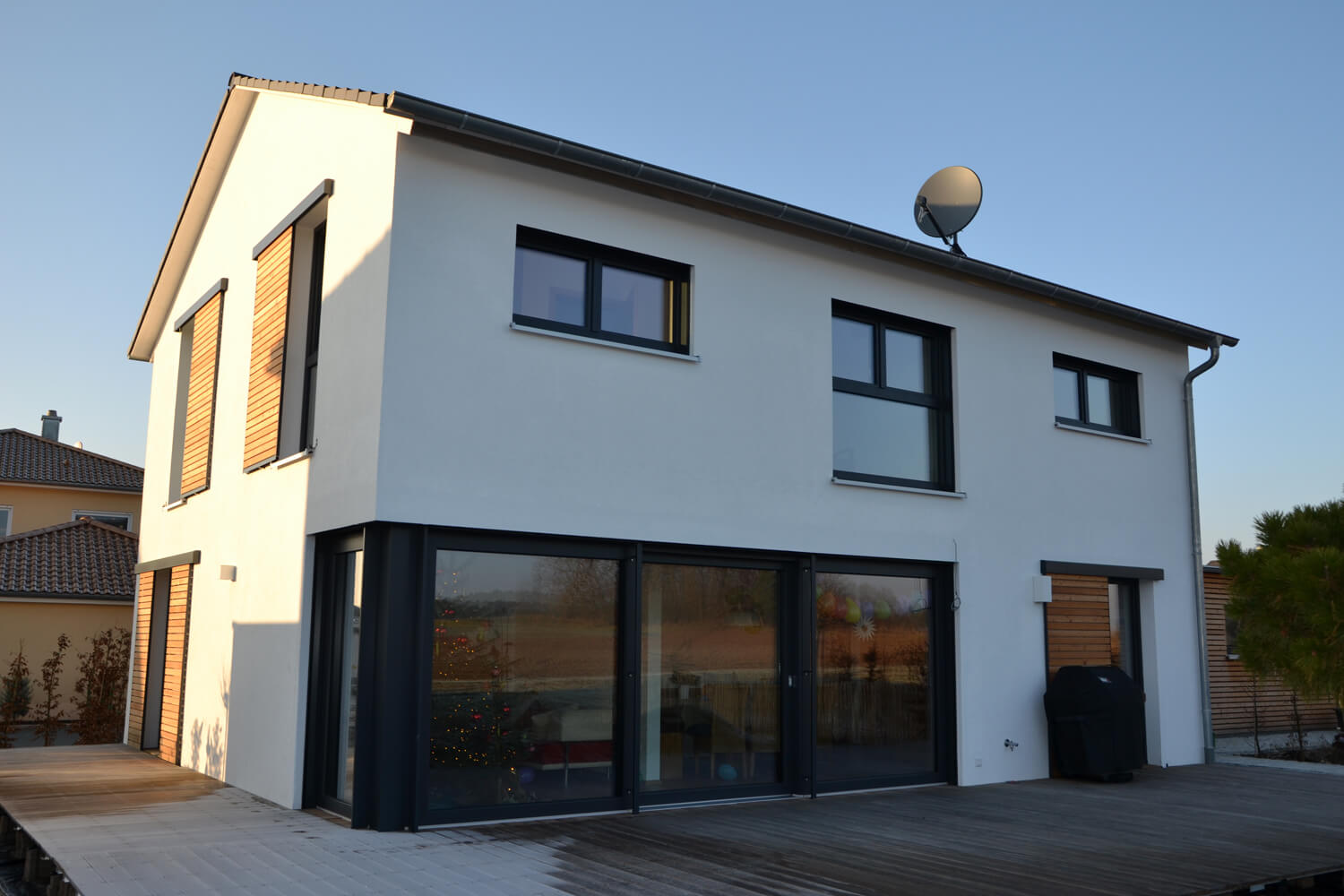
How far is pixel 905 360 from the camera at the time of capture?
10125 mm

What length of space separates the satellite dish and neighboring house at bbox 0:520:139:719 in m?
16.6

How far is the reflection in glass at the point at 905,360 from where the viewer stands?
998 centimetres

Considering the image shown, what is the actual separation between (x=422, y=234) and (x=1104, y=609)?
802 centimetres

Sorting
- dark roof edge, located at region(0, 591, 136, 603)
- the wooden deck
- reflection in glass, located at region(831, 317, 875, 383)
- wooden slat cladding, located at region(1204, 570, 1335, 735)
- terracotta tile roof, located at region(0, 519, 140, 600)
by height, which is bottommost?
the wooden deck

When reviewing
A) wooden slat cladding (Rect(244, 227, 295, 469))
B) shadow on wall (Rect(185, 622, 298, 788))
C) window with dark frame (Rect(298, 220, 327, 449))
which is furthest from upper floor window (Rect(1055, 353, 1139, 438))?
shadow on wall (Rect(185, 622, 298, 788))

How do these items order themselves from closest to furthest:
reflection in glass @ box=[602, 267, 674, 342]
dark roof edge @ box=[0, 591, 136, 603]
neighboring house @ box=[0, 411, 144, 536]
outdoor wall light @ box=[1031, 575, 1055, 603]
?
reflection in glass @ box=[602, 267, 674, 342], outdoor wall light @ box=[1031, 575, 1055, 603], dark roof edge @ box=[0, 591, 136, 603], neighboring house @ box=[0, 411, 144, 536]

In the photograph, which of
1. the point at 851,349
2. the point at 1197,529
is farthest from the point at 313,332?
the point at 1197,529

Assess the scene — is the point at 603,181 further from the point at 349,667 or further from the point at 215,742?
the point at 215,742

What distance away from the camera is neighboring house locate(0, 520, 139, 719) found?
20.5 m

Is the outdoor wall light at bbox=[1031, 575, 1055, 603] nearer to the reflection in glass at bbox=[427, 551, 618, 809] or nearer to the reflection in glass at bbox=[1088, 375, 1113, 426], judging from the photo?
the reflection in glass at bbox=[1088, 375, 1113, 426]

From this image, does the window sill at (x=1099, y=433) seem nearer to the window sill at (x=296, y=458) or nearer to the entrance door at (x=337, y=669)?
the entrance door at (x=337, y=669)

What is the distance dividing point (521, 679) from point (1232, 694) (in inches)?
466

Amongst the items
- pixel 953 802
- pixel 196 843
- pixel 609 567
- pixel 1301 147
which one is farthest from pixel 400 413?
pixel 1301 147

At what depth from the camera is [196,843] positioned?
20.9 ft
